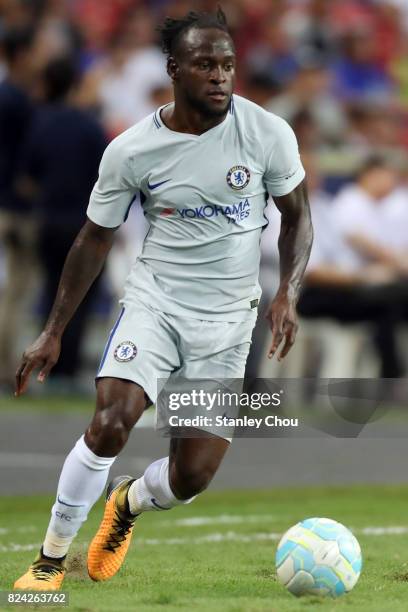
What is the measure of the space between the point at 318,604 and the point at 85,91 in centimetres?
1003

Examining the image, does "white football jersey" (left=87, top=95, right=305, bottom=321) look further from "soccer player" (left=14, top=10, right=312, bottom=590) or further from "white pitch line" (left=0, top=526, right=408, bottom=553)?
"white pitch line" (left=0, top=526, right=408, bottom=553)

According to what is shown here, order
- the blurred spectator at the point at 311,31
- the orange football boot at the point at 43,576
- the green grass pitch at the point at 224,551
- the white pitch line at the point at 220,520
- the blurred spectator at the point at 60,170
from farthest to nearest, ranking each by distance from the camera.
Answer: the blurred spectator at the point at 311,31, the blurred spectator at the point at 60,170, the white pitch line at the point at 220,520, the orange football boot at the point at 43,576, the green grass pitch at the point at 224,551

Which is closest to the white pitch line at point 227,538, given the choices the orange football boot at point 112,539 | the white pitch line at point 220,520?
the white pitch line at point 220,520

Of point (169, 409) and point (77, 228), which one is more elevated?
point (169, 409)

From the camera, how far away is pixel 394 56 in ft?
64.1

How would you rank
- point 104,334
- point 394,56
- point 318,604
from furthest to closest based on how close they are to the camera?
1. point 394,56
2. point 104,334
3. point 318,604

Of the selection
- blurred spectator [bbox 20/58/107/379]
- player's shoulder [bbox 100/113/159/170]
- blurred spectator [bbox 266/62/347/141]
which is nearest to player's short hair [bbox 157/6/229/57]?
player's shoulder [bbox 100/113/159/170]

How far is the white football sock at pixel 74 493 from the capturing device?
249 inches

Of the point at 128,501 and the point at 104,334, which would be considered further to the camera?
the point at 104,334

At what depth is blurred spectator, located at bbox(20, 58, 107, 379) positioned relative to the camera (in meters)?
14.7

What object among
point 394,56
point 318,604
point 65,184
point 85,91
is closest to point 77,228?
point 65,184

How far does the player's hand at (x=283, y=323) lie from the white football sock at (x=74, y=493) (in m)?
0.92

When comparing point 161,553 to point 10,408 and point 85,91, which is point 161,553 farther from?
point 85,91

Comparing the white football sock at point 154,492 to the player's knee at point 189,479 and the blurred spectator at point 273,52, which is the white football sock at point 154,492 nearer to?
the player's knee at point 189,479
